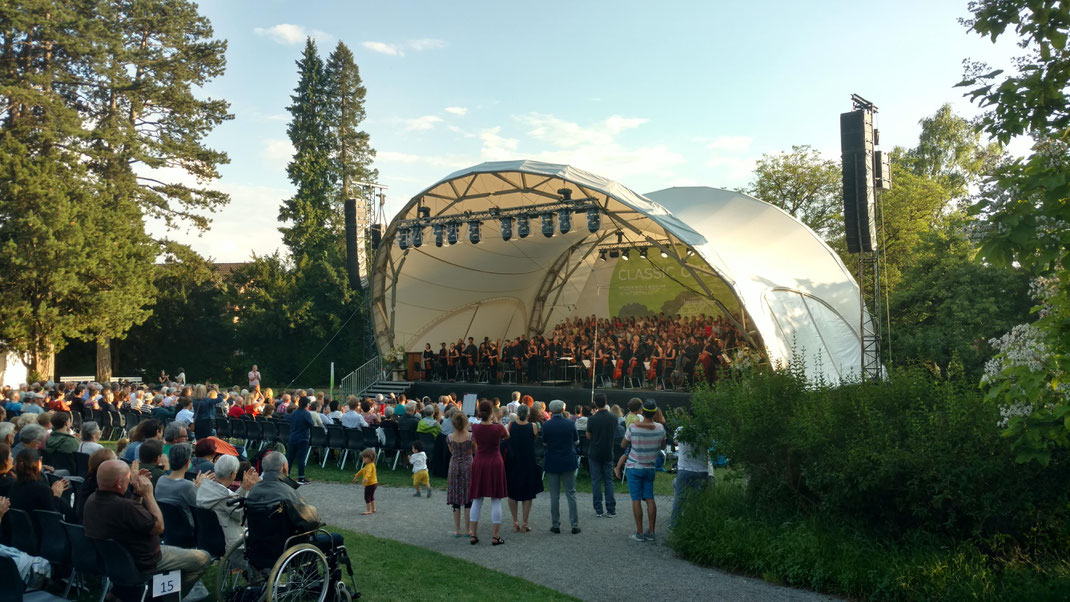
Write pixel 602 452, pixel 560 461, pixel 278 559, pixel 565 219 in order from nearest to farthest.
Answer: pixel 278 559 → pixel 560 461 → pixel 602 452 → pixel 565 219

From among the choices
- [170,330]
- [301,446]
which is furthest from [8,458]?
[170,330]

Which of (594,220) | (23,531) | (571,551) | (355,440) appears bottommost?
(571,551)

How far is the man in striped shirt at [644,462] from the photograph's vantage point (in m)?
7.34

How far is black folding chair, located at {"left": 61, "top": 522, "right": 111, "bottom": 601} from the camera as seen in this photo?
4746 millimetres

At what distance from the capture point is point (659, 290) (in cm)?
2336

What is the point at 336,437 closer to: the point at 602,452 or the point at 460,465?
the point at 460,465

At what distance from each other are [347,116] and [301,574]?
40.4 meters

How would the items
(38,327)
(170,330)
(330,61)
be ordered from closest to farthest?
1. (38,327)
2. (170,330)
3. (330,61)

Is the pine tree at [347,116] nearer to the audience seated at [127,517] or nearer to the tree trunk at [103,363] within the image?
the tree trunk at [103,363]

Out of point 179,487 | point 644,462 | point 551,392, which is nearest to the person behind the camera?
point 179,487

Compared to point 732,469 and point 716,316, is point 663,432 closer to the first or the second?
point 732,469

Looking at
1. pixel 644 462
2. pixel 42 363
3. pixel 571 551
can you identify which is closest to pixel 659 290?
pixel 644 462

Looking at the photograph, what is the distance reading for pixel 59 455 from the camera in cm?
772

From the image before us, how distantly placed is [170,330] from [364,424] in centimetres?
2433
